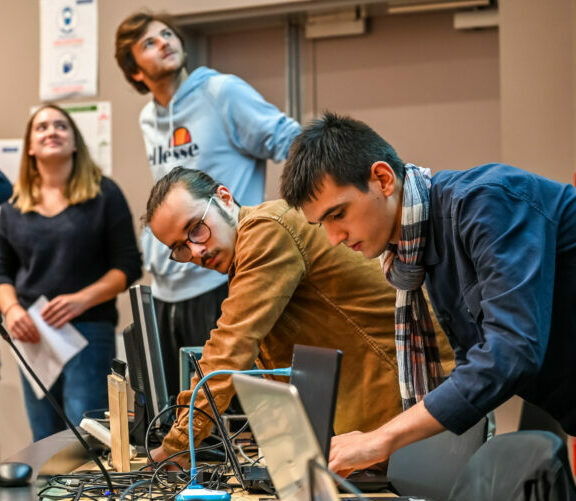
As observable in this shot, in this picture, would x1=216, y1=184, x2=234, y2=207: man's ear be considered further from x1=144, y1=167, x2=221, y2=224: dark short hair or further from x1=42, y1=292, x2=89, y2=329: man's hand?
x1=42, y1=292, x2=89, y2=329: man's hand

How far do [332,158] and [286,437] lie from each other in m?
0.63

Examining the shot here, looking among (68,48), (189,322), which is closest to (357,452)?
(189,322)

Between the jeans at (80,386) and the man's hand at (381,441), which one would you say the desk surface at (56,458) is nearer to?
the man's hand at (381,441)

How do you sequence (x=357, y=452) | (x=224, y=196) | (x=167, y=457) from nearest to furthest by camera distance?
1. (x=357, y=452)
2. (x=167, y=457)
3. (x=224, y=196)

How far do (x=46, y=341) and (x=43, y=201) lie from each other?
55 centimetres

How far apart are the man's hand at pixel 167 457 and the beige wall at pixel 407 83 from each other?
2.11m

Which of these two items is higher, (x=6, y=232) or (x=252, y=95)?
(x=252, y=95)

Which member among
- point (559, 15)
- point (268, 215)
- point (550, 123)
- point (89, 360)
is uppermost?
point (559, 15)

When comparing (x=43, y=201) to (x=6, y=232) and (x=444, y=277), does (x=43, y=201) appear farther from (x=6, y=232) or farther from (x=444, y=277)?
(x=444, y=277)

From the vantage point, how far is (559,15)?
10.9 feet

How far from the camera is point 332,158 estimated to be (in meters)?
1.49

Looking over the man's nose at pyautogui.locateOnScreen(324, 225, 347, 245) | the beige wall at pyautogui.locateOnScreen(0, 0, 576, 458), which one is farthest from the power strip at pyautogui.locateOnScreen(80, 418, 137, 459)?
the beige wall at pyautogui.locateOnScreen(0, 0, 576, 458)

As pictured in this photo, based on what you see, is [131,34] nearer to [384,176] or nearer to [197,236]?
[197,236]

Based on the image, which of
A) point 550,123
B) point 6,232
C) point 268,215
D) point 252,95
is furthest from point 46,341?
point 550,123
